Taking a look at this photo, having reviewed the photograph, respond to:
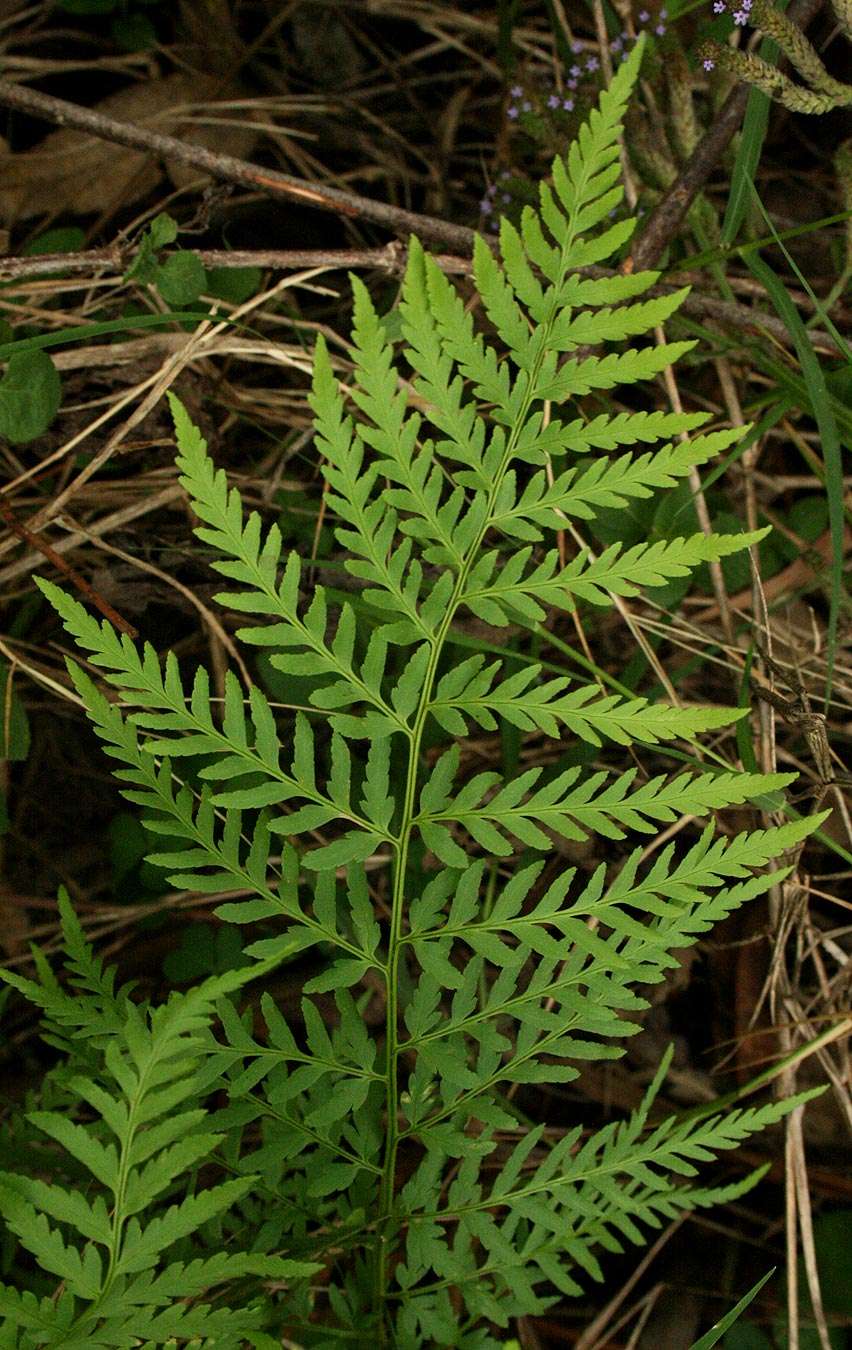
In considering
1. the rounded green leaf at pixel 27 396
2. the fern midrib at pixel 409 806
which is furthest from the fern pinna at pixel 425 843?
the rounded green leaf at pixel 27 396

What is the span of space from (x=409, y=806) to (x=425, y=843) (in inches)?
2.4

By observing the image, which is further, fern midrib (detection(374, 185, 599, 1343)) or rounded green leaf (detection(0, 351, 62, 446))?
rounded green leaf (detection(0, 351, 62, 446))

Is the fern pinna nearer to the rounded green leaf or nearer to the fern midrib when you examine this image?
the fern midrib

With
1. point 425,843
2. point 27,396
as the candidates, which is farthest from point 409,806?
point 27,396

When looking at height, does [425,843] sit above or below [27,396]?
below

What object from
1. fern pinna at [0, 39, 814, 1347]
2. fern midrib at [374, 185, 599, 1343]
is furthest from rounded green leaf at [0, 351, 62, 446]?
fern midrib at [374, 185, 599, 1343]

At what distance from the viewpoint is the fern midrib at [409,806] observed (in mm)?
1277

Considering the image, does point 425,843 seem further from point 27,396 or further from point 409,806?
point 27,396

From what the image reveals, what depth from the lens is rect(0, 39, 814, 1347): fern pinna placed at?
1188 mm

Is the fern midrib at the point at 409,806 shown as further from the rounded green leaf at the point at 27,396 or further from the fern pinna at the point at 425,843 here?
the rounded green leaf at the point at 27,396

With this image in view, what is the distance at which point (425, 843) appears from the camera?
1.42m

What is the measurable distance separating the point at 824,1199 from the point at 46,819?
5.78ft

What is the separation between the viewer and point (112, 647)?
129 centimetres

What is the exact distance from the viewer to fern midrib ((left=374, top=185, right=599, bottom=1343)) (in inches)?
50.3
